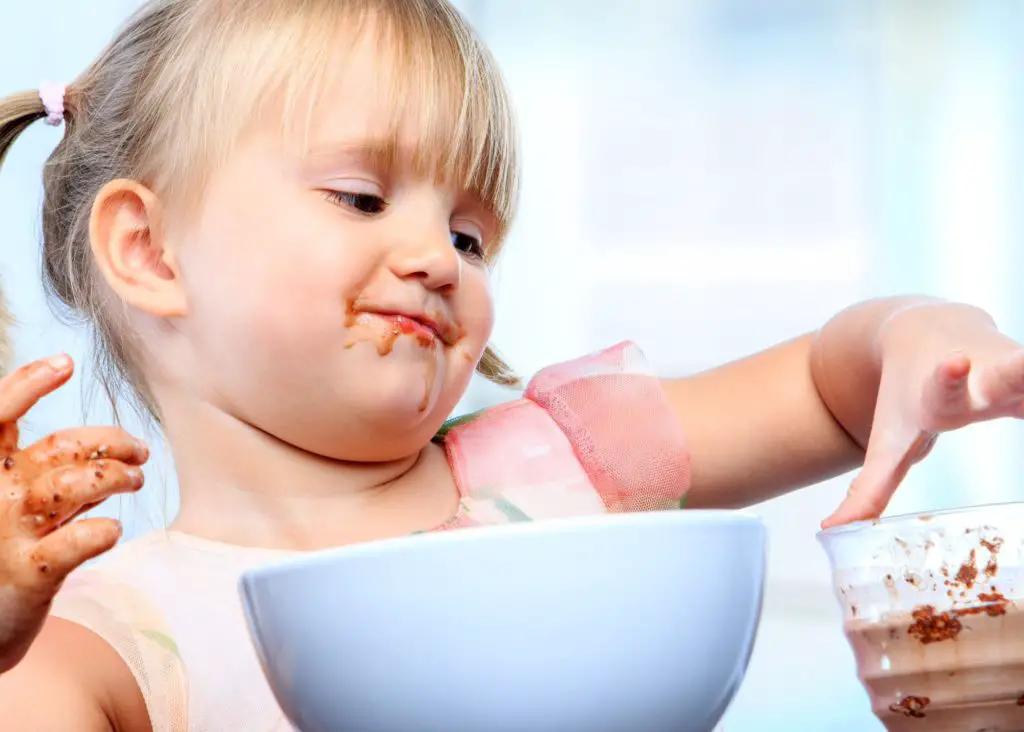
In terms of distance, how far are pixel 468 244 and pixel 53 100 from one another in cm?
41

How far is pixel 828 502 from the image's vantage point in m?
2.82

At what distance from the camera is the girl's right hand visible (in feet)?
1.75

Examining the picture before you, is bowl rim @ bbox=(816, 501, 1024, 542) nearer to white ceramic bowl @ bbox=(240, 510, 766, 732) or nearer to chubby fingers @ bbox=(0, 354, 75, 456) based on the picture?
white ceramic bowl @ bbox=(240, 510, 766, 732)

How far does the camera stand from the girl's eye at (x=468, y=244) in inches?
37.0

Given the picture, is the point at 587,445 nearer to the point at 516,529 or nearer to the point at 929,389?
the point at 929,389

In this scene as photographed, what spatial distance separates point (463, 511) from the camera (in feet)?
3.12

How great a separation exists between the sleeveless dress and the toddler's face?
12 centimetres

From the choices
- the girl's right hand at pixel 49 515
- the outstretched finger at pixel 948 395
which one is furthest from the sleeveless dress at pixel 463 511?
the outstretched finger at pixel 948 395

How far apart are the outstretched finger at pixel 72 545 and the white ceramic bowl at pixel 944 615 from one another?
33 centimetres

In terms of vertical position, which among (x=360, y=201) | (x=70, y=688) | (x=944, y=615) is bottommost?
(x=70, y=688)

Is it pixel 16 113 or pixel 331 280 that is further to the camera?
pixel 16 113

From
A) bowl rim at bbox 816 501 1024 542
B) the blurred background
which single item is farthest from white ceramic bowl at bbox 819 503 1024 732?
the blurred background

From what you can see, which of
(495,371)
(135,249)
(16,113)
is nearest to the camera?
(135,249)

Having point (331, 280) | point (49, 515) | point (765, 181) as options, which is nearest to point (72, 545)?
point (49, 515)
